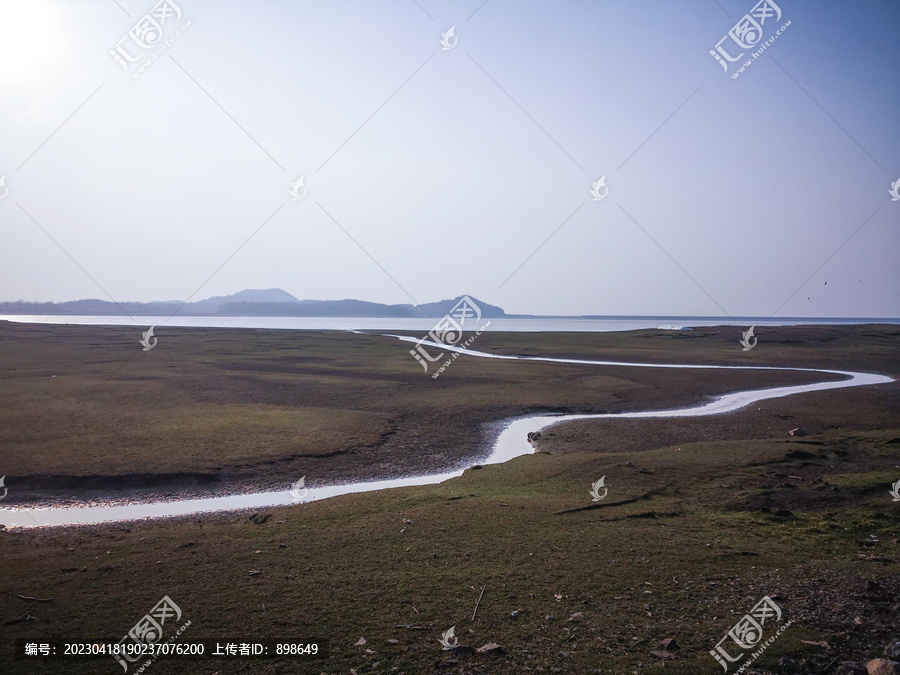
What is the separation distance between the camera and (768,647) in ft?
20.4

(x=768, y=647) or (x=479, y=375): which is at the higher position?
(x=479, y=375)

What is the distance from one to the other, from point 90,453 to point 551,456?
15.1 m

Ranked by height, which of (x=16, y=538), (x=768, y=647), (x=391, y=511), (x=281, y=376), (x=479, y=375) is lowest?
(x=768, y=647)

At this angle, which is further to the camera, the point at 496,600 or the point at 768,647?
the point at 496,600

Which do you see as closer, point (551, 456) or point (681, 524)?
point (681, 524)

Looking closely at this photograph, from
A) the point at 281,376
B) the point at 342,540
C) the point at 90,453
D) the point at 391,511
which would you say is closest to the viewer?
A: the point at 342,540

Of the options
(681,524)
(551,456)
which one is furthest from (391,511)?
(551,456)

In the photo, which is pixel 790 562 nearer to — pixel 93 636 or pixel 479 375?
pixel 93 636

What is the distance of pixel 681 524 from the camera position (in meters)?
10.8

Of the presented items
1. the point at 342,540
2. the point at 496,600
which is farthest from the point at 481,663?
the point at 342,540

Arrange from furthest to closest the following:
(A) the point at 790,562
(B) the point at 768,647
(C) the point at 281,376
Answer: (C) the point at 281,376 → (A) the point at 790,562 → (B) the point at 768,647

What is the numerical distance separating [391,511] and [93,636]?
6.35 meters

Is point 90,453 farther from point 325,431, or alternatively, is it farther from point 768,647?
point 768,647

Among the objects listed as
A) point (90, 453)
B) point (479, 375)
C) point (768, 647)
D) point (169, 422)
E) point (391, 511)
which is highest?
point (479, 375)
